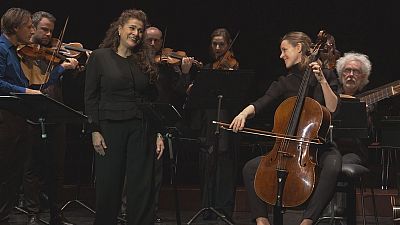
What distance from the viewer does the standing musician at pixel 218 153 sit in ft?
18.7

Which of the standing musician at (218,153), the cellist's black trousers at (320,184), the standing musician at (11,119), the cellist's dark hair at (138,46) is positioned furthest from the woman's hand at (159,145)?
the standing musician at (218,153)

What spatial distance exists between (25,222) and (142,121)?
1.83 metres

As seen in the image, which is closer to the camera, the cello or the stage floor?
the cello

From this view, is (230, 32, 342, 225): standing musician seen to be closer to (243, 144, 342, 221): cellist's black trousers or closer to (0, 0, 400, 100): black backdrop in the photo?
(243, 144, 342, 221): cellist's black trousers

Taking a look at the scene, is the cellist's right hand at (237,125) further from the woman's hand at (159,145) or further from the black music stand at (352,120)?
the black music stand at (352,120)

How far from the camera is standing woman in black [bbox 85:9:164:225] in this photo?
410 centimetres

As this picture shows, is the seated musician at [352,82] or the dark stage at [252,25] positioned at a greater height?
the dark stage at [252,25]

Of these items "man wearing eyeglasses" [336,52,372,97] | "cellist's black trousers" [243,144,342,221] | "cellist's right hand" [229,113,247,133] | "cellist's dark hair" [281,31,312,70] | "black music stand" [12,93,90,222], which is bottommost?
"cellist's black trousers" [243,144,342,221]

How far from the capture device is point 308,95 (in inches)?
173

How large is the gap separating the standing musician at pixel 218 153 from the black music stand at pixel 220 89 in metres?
0.53

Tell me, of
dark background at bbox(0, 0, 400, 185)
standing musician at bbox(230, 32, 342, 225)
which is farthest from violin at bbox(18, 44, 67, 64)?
dark background at bbox(0, 0, 400, 185)

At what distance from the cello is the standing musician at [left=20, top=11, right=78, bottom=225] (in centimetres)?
164

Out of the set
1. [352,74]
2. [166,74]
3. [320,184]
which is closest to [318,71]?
[320,184]

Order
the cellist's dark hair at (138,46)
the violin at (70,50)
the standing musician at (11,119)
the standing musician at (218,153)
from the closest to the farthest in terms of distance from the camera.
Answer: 1. the cellist's dark hair at (138,46)
2. the standing musician at (11,119)
3. the violin at (70,50)
4. the standing musician at (218,153)
